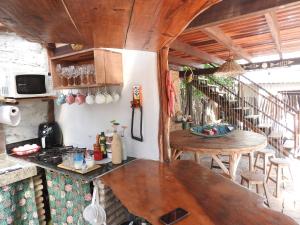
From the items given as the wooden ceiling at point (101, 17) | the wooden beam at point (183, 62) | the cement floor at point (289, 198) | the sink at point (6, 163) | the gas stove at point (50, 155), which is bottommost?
the cement floor at point (289, 198)

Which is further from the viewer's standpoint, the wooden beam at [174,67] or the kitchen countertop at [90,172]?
the wooden beam at [174,67]

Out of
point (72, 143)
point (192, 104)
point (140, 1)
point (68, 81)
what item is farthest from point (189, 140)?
point (192, 104)

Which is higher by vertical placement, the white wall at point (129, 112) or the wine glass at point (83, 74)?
the wine glass at point (83, 74)

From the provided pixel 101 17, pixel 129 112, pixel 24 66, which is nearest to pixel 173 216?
pixel 101 17

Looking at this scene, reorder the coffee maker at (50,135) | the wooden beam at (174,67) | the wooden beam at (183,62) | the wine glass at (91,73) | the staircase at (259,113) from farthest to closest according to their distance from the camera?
1. the wooden beam at (174,67)
2. the staircase at (259,113)
3. the wooden beam at (183,62)
4. the coffee maker at (50,135)
5. the wine glass at (91,73)

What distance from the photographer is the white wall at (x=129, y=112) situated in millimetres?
1848

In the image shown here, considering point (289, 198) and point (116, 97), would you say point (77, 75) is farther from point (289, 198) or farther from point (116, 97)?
point (289, 198)

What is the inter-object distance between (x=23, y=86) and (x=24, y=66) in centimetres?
40

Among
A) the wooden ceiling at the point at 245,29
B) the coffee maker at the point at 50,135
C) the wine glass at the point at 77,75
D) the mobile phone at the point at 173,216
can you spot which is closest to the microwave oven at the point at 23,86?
the coffee maker at the point at 50,135

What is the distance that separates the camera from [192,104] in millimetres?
6277

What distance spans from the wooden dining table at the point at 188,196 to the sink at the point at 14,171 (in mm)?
843

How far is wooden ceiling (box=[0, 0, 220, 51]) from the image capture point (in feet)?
2.51

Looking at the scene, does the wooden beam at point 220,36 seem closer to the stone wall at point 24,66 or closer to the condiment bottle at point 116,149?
the condiment bottle at point 116,149

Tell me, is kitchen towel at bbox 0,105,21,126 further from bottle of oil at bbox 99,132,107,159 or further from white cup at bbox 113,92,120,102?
white cup at bbox 113,92,120,102
